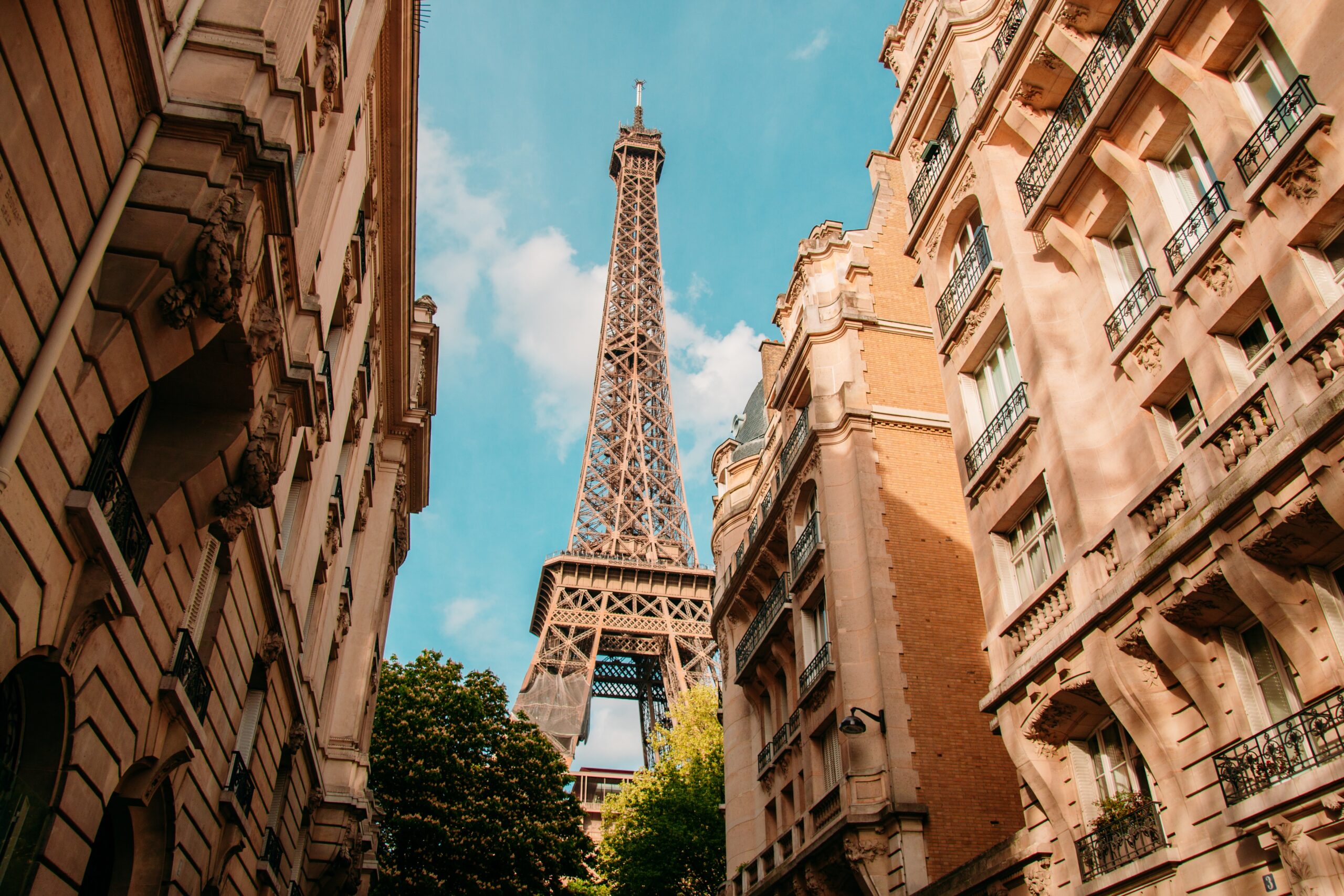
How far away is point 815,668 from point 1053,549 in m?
8.83

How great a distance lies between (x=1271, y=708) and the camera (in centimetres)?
900

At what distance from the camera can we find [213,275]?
824cm

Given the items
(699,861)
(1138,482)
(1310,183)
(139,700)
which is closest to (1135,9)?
(1310,183)

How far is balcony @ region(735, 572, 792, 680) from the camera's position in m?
24.1

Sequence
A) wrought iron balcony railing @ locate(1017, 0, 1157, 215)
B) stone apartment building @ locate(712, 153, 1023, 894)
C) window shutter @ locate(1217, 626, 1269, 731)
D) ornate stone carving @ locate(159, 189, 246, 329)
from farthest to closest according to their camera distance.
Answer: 1. stone apartment building @ locate(712, 153, 1023, 894)
2. wrought iron balcony railing @ locate(1017, 0, 1157, 215)
3. window shutter @ locate(1217, 626, 1269, 731)
4. ornate stone carving @ locate(159, 189, 246, 329)

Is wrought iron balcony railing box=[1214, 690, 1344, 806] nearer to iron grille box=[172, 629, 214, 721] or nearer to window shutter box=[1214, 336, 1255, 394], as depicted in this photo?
window shutter box=[1214, 336, 1255, 394]

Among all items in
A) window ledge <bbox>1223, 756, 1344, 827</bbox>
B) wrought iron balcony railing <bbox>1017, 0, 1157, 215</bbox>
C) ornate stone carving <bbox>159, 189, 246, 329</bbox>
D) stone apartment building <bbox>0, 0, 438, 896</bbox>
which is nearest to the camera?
stone apartment building <bbox>0, 0, 438, 896</bbox>

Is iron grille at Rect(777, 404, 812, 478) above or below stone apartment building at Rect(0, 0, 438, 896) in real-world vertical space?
above

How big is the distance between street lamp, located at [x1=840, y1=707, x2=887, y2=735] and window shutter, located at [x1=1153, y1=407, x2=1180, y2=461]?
7.27m

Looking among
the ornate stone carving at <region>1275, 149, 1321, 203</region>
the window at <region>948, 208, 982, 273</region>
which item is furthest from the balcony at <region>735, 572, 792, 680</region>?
the ornate stone carving at <region>1275, 149, 1321, 203</region>

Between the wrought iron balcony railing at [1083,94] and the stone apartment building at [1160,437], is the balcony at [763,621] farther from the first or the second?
the wrought iron balcony railing at [1083,94]

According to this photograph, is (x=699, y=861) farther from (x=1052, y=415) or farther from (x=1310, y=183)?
(x=1310, y=183)

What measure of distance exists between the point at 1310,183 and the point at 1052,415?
4.21m

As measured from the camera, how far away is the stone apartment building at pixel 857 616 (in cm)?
1752
